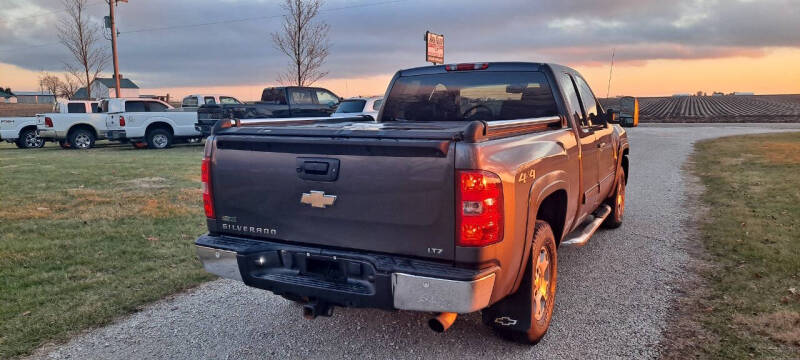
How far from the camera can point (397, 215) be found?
2.99 metres

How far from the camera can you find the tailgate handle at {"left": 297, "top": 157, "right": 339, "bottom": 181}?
3137 mm

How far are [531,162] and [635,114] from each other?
350 cm

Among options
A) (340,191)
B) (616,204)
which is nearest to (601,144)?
(616,204)

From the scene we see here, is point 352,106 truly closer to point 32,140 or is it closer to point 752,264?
point 752,264

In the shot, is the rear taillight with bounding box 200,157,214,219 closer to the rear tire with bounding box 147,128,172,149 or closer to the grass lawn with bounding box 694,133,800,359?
the grass lawn with bounding box 694,133,800,359

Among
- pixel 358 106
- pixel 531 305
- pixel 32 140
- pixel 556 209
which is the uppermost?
pixel 358 106

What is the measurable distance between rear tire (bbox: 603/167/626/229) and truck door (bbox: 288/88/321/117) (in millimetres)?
13751

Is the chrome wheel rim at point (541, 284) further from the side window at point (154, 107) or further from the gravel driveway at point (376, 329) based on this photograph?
the side window at point (154, 107)

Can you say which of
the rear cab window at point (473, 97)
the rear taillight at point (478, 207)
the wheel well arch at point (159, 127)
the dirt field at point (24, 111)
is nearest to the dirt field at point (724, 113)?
the wheel well arch at point (159, 127)

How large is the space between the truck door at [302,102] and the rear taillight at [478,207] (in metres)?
16.7

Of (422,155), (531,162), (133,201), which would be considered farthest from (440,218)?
(133,201)

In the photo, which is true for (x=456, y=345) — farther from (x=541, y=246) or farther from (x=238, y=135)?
(x=238, y=135)

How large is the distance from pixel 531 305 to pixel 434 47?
19.1m

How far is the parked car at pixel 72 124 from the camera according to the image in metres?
19.9
